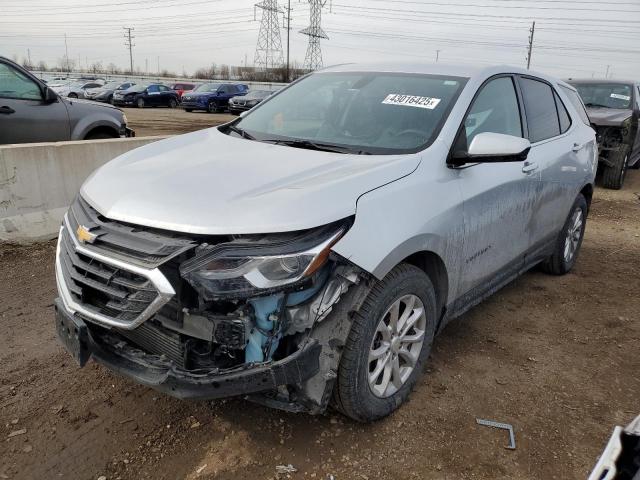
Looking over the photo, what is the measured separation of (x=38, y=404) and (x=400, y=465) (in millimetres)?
1954

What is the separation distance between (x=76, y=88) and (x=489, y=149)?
3593cm

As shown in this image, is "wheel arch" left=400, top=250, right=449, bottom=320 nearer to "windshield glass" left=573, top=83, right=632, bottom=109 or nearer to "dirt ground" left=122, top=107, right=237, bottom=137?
"windshield glass" left=573, top=83, right=632, bottom=109

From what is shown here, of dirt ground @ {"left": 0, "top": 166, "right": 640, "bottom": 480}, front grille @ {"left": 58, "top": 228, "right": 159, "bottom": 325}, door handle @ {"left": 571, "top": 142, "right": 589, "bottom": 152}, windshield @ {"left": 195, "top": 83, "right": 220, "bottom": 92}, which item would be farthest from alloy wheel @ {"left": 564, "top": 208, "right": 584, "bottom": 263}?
windshield @ {"left": 195, "top": 83, "right": 220, "bottom": 92}

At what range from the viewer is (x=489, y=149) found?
2.93 m

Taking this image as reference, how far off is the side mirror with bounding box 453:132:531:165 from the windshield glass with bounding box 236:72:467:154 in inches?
8.4

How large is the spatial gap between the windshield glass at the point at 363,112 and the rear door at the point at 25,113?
13.4 ft

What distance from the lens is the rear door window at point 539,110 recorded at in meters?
4.03

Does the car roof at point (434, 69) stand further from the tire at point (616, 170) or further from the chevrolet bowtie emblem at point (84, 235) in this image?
the tire at point (616, 170)

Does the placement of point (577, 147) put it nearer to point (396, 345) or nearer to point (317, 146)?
point (317, 146)

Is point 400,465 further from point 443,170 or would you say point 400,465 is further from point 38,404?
point 38,404

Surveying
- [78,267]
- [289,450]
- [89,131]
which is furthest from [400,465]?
[89,131]

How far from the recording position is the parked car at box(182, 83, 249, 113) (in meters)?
30.1

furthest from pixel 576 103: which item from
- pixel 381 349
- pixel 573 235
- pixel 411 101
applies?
pixel 381 349

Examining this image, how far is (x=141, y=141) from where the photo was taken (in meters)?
6.58
